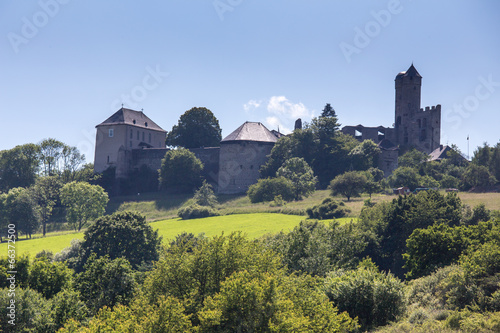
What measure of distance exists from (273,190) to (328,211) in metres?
14.4

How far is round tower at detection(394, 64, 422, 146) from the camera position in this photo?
294 ft

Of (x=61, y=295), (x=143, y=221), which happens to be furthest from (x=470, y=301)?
(x=143, y=221)

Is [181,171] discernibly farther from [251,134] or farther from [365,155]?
[365,155]

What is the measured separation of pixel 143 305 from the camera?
18.8 metres

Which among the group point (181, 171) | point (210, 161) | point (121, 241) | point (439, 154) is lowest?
point (121, 241)

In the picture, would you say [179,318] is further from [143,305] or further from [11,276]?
[11,276]

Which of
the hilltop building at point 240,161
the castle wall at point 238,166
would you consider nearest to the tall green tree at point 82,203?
the castle wall at point 238,166

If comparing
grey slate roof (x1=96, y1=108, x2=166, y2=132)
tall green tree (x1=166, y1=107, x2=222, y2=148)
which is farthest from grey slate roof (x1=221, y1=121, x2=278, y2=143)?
grey slate roof (x1=96, y1=108, x2=166, y2=132)

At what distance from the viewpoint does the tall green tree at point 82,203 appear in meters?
61.2

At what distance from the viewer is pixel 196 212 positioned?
181ft

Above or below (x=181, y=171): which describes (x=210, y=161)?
above

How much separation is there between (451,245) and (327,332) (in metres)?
13.7

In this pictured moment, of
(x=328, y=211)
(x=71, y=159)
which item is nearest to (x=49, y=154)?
(x=71, y=159)

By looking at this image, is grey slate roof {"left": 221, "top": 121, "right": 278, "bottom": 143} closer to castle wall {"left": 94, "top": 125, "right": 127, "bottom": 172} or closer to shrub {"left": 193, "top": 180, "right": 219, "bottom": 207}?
shrub {"left": 193, "top": 180, "right": 219, "bottom": 207}
